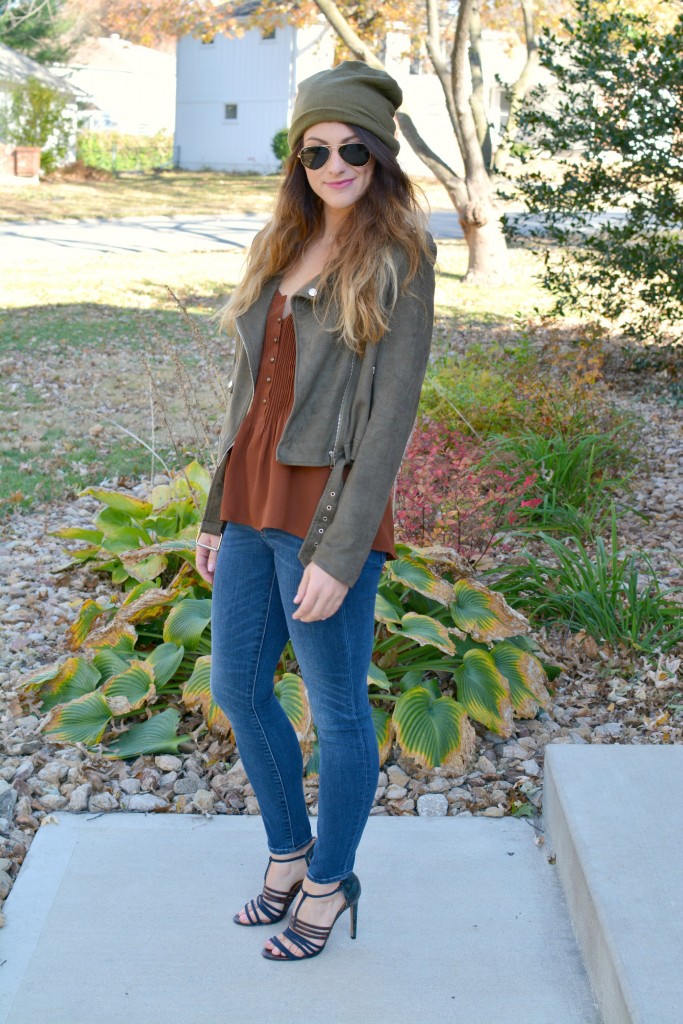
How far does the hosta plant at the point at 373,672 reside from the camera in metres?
3.29

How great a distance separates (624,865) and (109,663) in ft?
6.30

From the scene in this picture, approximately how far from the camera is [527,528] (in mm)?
4762

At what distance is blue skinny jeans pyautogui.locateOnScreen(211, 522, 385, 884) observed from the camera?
2.12 m

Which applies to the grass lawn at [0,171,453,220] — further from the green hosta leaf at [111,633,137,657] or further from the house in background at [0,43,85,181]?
the green hosta leaf at [111,633,137,657]

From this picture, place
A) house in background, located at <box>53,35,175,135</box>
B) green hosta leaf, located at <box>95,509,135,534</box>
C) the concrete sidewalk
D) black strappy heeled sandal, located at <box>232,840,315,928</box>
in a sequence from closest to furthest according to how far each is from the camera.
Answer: the concrete sidewalk → black strappy heeled sandal, located at <box>232,840,315,928</box> → green hosta leaf, located at <box>95,509,135,534</box> → house in background, located at <box>53,35,175,135</box>

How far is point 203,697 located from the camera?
132 inches

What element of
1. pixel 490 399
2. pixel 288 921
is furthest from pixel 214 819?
pixel 490 399

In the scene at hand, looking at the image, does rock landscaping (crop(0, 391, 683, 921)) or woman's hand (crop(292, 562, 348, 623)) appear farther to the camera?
rock landscaping (crop(0, 391, 683, 921))

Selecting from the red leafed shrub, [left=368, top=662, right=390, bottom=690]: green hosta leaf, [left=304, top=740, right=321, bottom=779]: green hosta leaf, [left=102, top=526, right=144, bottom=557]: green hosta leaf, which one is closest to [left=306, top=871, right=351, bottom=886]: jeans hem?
[left=304, top=740, right=321, bottom=779]: green hosta leaf

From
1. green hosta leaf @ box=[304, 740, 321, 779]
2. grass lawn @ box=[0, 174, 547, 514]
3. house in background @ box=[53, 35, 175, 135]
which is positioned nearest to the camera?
green hosta leaf @ box=[304, 740, 321, 779]

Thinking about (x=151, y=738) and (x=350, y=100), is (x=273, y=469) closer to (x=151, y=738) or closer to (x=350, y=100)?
(x=350, y=100)

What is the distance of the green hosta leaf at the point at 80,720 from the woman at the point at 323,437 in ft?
3.80

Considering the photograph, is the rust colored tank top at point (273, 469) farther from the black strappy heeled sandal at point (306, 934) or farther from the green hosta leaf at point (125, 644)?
the green hosta leaf at point (125, 644)

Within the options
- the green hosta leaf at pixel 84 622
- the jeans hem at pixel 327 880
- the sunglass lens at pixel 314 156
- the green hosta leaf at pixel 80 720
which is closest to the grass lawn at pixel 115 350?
the green hosta leaf at pixel 84 622
